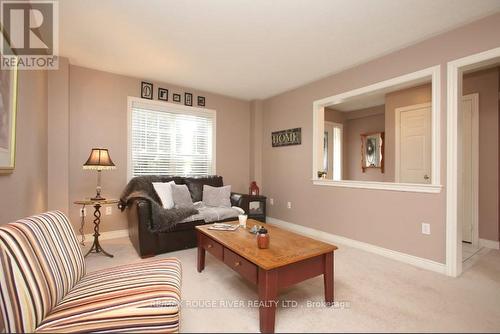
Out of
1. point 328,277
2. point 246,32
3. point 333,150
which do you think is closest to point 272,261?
point 328,277

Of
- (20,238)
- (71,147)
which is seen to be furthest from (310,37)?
(71,147)

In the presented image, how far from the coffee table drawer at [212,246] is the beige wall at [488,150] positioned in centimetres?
357

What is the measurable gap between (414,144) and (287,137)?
1981 mm

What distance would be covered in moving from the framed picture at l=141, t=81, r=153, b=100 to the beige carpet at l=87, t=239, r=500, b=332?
2376 millimetres

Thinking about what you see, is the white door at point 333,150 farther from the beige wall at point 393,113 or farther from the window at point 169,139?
the window at point 169,139

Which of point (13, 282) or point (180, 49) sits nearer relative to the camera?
point (13, 282)

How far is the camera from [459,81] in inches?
88.4

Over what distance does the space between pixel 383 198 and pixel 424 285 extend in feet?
3.31

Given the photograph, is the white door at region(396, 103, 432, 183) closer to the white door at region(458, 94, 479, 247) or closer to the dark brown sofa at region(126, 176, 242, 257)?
the white door at region(458, 94, 479, 247)

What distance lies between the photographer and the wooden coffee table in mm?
1428

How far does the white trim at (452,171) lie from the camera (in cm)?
222

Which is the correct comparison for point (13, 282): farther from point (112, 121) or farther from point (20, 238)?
point (112, 121)

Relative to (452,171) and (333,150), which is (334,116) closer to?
(333,150)

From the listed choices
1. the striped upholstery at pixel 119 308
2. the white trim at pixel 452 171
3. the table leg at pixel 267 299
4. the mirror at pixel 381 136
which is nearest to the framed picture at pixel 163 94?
the mirror at pixel 381 136
